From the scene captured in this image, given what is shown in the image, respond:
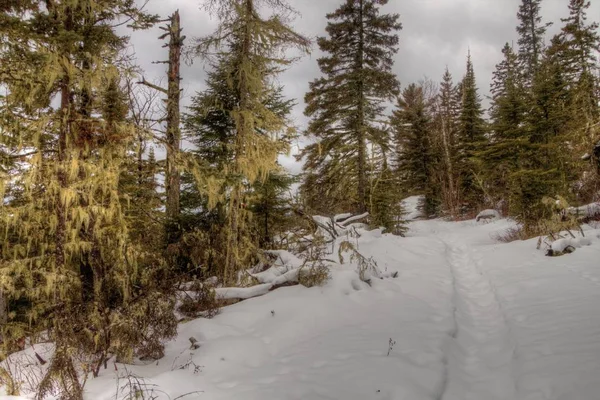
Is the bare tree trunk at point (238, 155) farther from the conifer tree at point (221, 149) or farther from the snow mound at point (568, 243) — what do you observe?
the snow mound at point (568, 243)

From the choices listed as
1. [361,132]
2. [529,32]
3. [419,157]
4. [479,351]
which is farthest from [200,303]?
[529,32]

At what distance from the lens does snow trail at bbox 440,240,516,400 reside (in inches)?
129

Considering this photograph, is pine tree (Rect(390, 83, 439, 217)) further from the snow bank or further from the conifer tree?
the conifer tree

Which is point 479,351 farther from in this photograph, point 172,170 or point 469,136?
point 469,136

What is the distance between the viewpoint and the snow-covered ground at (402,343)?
3320 mm

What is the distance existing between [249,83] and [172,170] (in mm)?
2730

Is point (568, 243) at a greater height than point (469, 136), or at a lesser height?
lesser

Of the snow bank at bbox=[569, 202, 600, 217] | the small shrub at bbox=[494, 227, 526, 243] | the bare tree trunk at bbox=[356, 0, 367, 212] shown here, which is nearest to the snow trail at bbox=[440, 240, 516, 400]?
the small shrub at bbox=[494, 227, 526, 243]

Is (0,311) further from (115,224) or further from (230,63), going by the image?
(230,63)

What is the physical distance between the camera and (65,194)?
347cm

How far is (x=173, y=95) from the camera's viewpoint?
847 cm

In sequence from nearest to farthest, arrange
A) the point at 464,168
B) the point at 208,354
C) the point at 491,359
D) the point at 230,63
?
the point at 491,359, the point at 208,354, the point at 230,63, the point at 464,168

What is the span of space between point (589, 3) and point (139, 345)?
117 ft

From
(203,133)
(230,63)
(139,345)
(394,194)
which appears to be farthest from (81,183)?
(394,194)
